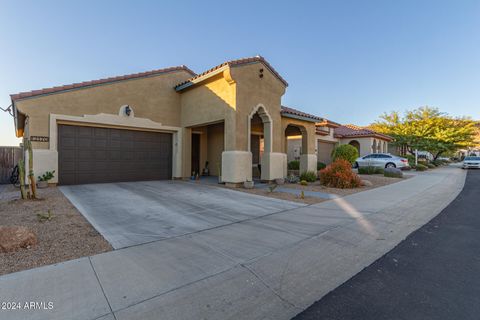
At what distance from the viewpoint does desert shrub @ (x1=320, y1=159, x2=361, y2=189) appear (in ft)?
35.0

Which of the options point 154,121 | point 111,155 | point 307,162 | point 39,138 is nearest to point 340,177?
point 307,162

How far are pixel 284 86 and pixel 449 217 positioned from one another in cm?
927

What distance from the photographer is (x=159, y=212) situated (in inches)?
242

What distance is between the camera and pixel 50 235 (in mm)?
4266

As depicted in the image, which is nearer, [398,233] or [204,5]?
[398,233]

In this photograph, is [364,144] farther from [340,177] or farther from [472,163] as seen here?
[340,177]

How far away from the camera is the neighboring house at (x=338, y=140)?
20188mm

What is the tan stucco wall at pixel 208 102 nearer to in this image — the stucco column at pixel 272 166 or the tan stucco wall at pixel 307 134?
the stucco column at pixel 272 166

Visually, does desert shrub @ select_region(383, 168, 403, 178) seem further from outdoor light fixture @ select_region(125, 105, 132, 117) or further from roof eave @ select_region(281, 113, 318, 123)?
outdoor light fixture @ select_region(125, 105, 132, 117)

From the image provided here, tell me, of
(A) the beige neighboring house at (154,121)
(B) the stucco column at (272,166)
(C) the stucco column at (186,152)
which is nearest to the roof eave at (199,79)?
(A) the beige neighboring house at (154,121)

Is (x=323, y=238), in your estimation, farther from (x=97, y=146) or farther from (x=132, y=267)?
(x=97, y=146)

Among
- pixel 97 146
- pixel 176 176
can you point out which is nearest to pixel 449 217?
pixel 176 176

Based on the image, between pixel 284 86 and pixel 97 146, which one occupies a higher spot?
pixel 284 86

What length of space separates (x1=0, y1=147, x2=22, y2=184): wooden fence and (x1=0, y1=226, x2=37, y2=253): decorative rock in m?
11.6
